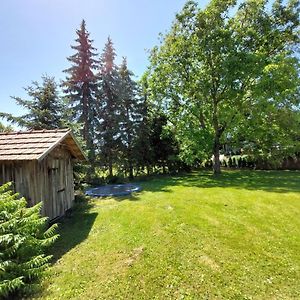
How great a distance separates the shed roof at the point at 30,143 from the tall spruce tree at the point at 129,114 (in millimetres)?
12595

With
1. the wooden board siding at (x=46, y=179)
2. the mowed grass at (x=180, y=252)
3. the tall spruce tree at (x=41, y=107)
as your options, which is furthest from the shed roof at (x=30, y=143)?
the tall spruce tree at (x=41, y=107)

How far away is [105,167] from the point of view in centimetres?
2300

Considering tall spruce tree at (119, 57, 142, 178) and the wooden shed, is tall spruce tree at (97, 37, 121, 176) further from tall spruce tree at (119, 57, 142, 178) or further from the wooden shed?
the wooden shed

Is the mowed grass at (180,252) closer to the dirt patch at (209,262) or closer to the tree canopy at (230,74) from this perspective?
the dirt patch at (209,262)

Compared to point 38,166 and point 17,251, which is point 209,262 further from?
point 38,166

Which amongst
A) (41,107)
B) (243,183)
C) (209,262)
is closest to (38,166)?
(209,262)

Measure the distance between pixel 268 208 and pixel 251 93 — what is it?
11763mm

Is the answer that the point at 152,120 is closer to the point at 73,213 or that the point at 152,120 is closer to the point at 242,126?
the point at 242,126

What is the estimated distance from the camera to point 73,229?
28.0 ft

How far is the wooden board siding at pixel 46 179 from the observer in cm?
831

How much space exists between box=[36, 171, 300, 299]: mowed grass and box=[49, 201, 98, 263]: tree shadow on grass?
0.03 meters

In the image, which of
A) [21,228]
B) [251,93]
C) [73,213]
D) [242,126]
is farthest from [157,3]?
[21,228]

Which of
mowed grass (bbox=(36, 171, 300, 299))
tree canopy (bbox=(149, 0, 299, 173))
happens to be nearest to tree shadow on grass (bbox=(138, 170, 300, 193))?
tree canopy (bbox=(149, 0, 299, 173))

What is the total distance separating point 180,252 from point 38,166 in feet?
18.1
